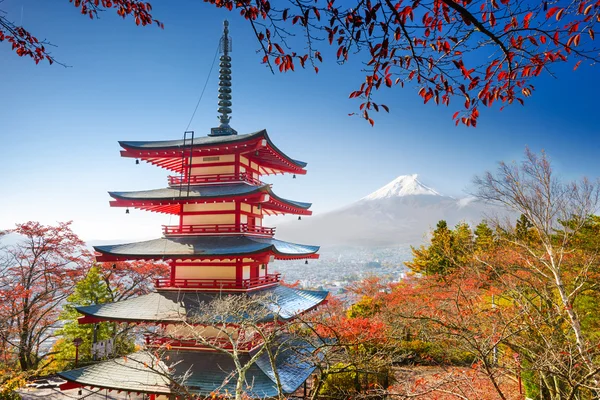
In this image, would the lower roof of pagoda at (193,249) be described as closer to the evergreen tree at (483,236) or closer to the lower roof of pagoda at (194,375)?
the lower roof of pagoda at (194,375)

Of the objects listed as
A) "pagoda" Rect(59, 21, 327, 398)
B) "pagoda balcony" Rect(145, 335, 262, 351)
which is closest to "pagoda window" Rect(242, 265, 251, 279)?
"pagoda" Rect(59, 21, 327, 398)

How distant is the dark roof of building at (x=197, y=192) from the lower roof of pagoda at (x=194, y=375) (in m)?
4.94

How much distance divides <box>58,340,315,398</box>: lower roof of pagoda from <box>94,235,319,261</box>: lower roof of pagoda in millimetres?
2946

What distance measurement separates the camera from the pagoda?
33.0 ft

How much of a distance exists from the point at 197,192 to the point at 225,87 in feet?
18.4

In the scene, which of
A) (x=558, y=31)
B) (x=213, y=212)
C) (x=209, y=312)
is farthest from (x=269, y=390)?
(x=558, y=31)

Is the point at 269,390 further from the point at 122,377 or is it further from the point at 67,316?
the point at 67,316

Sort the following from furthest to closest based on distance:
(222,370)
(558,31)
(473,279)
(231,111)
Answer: (473,279)
(231,111)
(222,370)
(558,31)

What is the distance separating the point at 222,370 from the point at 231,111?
10.2 meters

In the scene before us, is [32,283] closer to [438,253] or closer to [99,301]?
[99,301]

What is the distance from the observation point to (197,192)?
12555 millimetres

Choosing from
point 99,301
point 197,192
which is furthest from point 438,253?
point 99,301

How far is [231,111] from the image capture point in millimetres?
15352

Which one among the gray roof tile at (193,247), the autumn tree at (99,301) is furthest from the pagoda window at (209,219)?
the autumn tree at (99,301)
